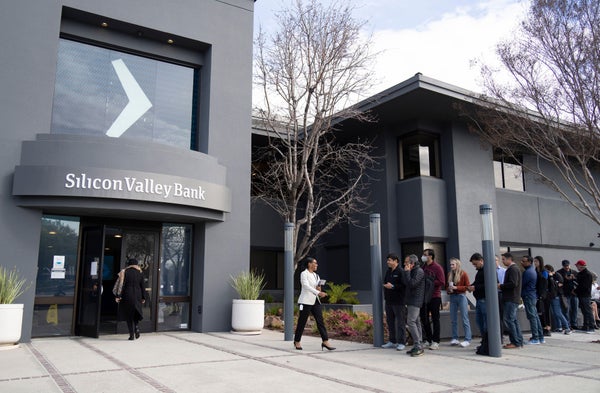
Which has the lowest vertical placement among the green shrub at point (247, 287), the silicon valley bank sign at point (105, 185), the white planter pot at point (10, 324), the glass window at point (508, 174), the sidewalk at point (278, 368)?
the sidewalk at point (278, 368)

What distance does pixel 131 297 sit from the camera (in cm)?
1121

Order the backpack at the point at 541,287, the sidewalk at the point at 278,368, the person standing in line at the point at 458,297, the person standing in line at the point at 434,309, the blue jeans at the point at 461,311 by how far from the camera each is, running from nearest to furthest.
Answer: the sidewalk at the point at 278,368 < the person standing in line at the point at 434,309 < the person standing in line at the point at 458,297 < the blue jeans at the point at 461,311 < the backpack at the point at 541,287

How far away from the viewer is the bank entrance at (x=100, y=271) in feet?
37.9

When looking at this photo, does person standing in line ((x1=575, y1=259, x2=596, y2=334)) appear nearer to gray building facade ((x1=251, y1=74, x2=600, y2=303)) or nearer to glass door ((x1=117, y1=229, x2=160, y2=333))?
gray building facade ((x1=251, y1=74, x2=600, y2=303))

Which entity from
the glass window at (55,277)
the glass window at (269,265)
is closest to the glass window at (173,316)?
the glass window at (55,277)

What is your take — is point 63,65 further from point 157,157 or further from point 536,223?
point 536,223

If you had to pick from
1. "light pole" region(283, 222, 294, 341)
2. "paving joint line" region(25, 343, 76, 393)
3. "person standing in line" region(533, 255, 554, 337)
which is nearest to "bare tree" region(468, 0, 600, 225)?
"person standing in line" region(533, 255, 554, 337)

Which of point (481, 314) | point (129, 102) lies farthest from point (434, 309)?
point (129, 102)

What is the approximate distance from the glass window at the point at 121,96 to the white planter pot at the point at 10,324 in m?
4.34

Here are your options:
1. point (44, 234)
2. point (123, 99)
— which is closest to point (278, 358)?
point (44, 234)

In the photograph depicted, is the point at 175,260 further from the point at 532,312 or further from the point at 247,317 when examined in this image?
the point at 532,312

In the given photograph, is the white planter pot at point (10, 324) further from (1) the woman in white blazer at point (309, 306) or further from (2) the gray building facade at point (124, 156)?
(1) the woman in white blazer at point (309, 306)

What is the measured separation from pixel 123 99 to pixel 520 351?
10.7 metres

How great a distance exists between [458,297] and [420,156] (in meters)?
8.54
